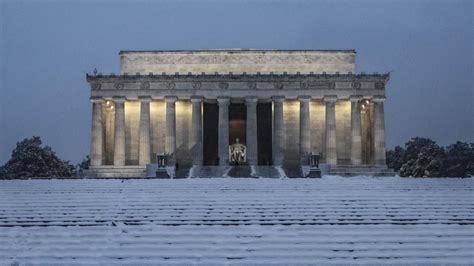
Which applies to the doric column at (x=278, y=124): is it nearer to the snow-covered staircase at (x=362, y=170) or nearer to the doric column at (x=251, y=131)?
the doric column at (x=251, y=131)

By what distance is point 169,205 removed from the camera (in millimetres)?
27750

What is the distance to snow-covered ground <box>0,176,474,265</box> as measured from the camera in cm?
2119

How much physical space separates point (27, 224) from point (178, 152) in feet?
117

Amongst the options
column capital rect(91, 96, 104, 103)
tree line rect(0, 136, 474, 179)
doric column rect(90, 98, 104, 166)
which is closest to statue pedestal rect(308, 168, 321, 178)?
doric column rect(90, 98, 104, 166)

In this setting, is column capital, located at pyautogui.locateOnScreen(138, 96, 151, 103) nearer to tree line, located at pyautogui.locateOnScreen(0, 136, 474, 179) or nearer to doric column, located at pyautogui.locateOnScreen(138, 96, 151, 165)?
doric column, located at pyautogui.locateOnScreen(138, 96, 151, 165)

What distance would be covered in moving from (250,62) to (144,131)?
12372 mm

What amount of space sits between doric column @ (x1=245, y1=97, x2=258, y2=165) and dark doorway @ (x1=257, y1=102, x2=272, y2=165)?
109 inches

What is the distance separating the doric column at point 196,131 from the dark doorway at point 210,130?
2.85 m

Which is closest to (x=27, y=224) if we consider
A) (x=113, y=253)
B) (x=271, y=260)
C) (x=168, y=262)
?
(x=113, y=253)

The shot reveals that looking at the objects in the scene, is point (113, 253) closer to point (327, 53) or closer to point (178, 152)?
point (178, 152)

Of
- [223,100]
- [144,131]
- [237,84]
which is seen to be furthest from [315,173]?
[144,131]

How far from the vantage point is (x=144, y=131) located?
58.8m

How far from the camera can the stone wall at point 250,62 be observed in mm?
62688

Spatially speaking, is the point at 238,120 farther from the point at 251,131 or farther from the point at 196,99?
the point at 196,99
